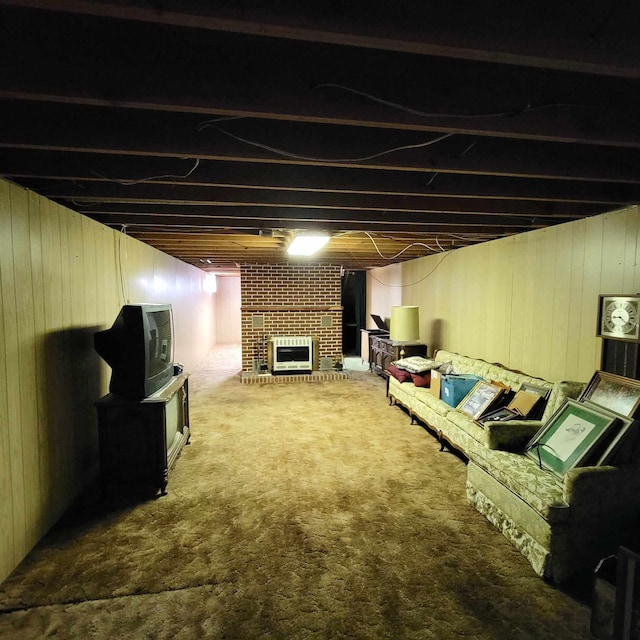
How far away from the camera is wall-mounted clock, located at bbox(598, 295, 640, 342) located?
98.3 inches

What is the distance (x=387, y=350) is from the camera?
20.7 feet

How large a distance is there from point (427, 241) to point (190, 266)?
474cm

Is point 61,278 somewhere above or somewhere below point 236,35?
below

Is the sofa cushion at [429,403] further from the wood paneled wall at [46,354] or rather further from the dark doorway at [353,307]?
the dark doorway at [353,307]

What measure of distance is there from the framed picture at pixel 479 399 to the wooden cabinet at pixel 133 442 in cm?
262

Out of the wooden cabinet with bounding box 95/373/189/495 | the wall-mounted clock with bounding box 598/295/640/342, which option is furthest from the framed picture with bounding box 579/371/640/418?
the wooden cabinet with bounding box 95/373/189/495

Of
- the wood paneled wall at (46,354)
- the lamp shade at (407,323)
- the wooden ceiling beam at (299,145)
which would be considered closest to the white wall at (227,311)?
the lamp shade at (407,323)

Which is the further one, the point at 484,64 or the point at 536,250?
the point at 536,250

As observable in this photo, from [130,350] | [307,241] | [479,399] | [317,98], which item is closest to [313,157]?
[317,98]

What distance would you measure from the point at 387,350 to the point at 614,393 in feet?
12.9

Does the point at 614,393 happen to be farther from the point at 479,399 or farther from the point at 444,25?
the point at 444,25

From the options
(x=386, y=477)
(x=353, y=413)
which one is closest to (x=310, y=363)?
(x=353, y=413)

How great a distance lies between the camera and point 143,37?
4.09 ft

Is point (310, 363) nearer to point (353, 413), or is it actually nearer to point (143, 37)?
point (353, 413)
